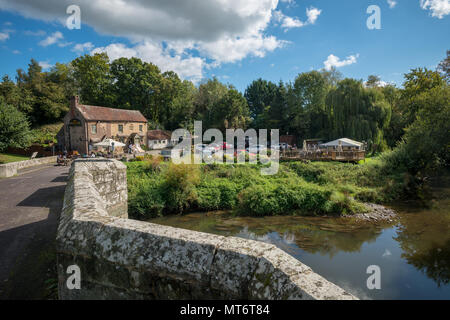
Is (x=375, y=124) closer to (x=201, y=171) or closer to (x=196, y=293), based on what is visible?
(x=201, y=171)

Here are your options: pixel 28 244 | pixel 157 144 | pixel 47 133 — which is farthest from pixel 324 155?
pixel 47 133

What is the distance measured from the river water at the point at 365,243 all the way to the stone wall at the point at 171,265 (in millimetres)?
7668

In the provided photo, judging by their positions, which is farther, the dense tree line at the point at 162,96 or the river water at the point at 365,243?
the dense tree line at the point at 162,96

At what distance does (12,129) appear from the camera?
22.7m

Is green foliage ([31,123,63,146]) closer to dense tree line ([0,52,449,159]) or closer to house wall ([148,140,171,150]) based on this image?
dense tree line ([0,52,449,159])

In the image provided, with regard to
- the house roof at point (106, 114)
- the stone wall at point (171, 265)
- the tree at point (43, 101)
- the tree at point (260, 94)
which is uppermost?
the tree at point (260, 94)

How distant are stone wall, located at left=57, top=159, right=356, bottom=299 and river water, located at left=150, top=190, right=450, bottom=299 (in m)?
7.67

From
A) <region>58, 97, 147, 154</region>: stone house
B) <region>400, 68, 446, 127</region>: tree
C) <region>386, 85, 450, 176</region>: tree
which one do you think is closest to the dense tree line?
<region>400, 68, 446, 127</region>: tree

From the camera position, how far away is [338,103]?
32594 mm

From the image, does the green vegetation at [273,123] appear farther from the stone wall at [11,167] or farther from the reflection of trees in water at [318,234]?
the stone wall at [11,167]

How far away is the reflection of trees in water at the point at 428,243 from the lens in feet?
30.7

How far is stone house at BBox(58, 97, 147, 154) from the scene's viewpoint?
3400 centimetres

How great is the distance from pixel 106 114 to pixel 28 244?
36.4 meters

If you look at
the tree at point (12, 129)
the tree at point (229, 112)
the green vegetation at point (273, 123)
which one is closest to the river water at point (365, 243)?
the green vegetation at point (273, 123)
